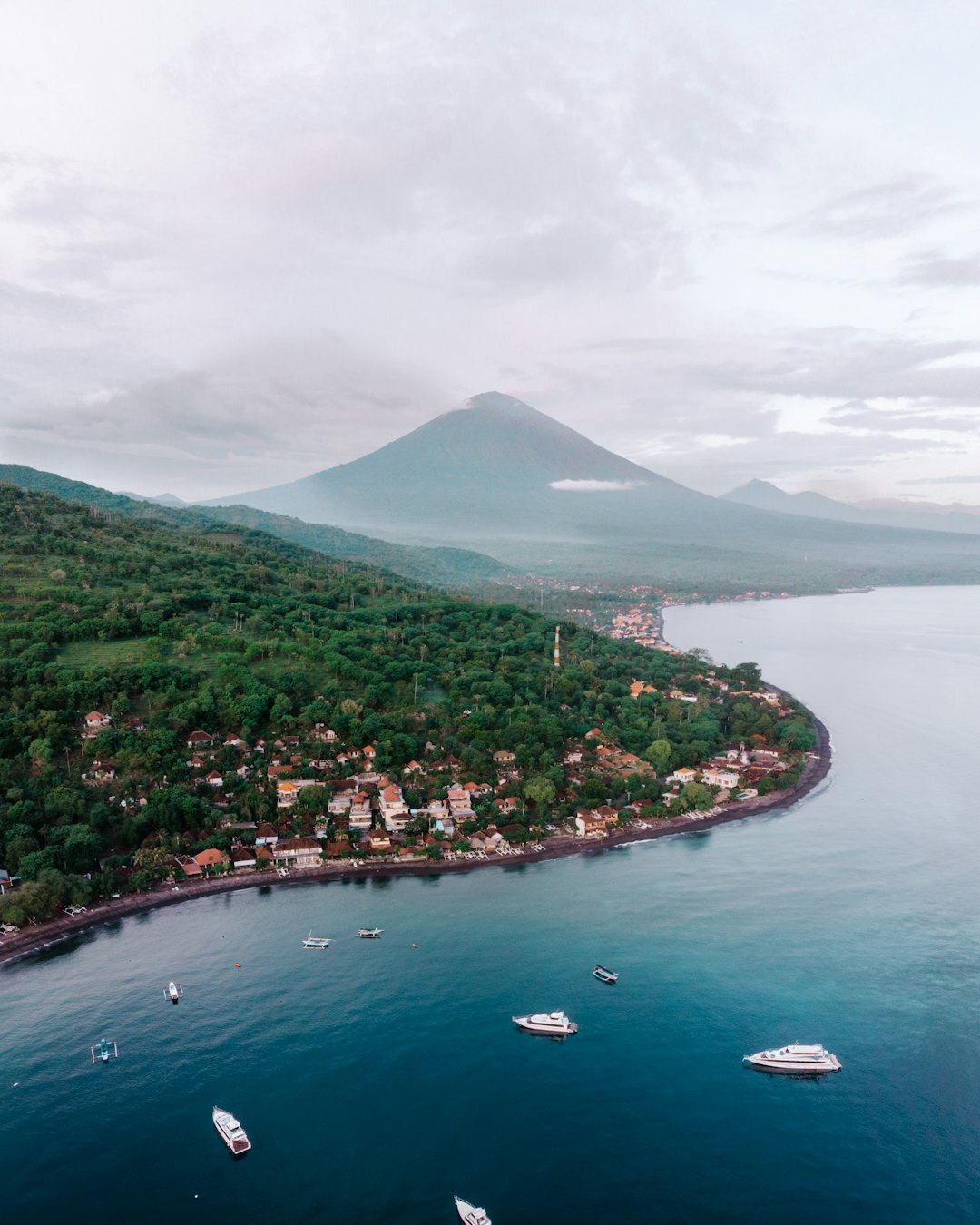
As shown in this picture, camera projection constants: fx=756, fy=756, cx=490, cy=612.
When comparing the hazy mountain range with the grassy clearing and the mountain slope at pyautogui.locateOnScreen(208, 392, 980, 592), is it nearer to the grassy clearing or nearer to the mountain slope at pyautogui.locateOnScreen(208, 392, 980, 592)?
the mountain slope at pyautogui.locateOnScreen(208, 392, 980, 592)

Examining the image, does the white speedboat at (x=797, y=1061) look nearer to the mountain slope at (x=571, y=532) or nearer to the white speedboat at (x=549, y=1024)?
the white speedboat at (x=549, y=1024)

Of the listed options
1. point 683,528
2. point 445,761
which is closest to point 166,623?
point 445,761

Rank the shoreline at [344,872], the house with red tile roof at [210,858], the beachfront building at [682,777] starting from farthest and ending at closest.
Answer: the beachfront building at [682,777]
the house with red tile roof at [210,858]
the shoreline at [344,872]

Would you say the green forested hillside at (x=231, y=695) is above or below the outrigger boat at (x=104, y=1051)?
above

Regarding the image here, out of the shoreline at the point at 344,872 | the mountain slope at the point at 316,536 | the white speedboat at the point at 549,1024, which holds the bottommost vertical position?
the white speedboat at the point at 549,1024

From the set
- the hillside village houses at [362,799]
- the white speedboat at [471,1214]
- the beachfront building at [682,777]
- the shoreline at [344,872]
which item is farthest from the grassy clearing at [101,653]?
the white speedboat at [471,1214]

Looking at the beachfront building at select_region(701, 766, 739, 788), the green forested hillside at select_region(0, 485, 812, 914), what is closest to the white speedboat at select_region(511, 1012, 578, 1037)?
the green forested hillside at select_region(0, 485, 812, 914)

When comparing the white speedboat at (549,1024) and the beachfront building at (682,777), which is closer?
the white speedboat at (549,1024)
